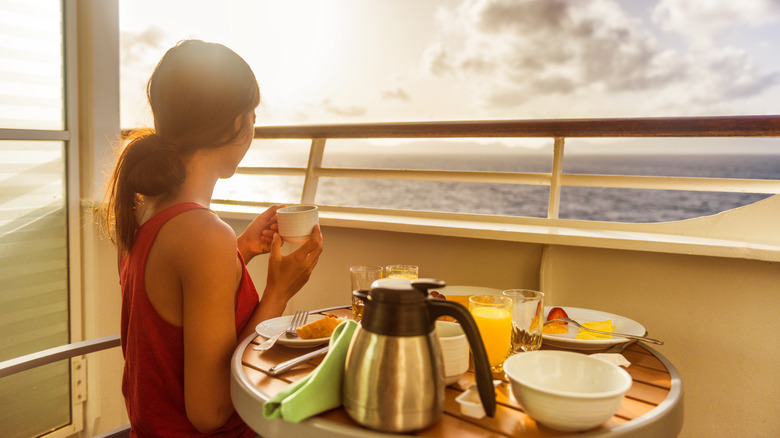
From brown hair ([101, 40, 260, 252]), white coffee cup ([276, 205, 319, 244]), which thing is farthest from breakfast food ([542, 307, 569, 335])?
brown hair ([101, 40, 260, 252])

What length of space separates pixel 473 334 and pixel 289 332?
567 mm

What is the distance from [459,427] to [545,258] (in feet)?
3.73

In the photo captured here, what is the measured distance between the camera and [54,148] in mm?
2330

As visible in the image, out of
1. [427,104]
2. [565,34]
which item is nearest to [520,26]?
[565,34]

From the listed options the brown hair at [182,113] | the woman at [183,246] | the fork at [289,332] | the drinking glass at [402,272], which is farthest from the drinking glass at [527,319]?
the brown hair at [182,113]

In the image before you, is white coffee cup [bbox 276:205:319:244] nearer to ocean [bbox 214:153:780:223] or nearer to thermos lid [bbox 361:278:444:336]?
thermos lid [bbox 361:278:444:336]

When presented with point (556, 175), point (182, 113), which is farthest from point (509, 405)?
point (556, 175)

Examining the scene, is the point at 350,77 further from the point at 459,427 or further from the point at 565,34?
the point at 459,427

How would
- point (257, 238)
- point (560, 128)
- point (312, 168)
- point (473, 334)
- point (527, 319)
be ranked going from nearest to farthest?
1. point (473, 334)
2. point (527, 319)
3. point (257, 238)
4. point (560, 128)
5. point (312, 168)

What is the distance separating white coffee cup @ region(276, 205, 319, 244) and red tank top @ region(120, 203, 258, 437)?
24 centimetres

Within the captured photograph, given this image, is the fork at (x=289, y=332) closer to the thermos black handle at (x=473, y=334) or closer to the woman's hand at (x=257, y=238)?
the woman's hand at (x=257, y=238)

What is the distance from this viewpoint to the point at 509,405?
82 centimetres

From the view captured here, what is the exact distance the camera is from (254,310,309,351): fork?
1.07 m

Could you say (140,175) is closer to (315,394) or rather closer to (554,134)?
(315,394)
